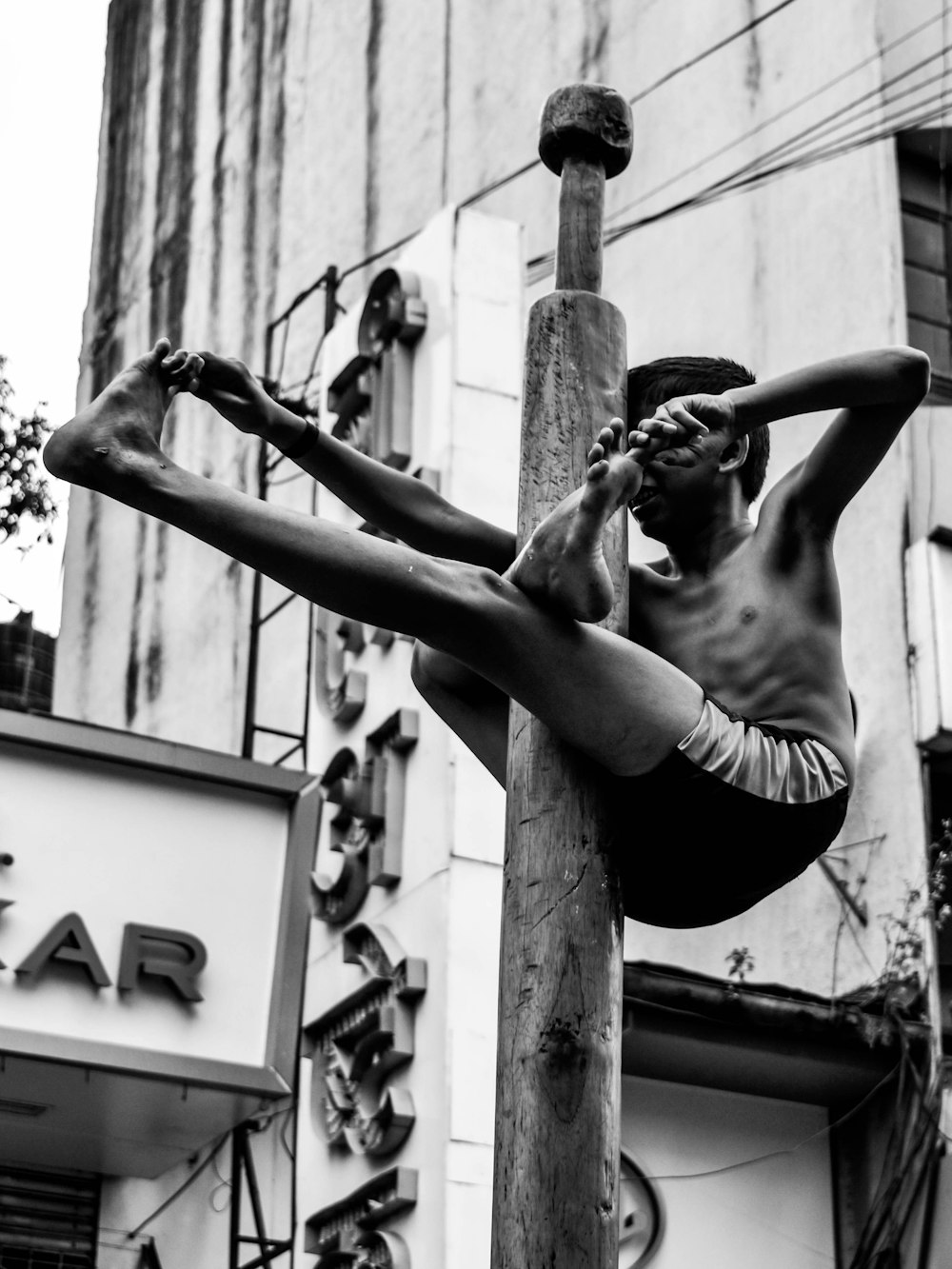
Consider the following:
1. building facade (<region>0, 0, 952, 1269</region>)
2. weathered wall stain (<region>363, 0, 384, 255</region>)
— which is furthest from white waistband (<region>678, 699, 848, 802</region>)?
weathered wall stain (<region>363, 0, 384, 255</region>)

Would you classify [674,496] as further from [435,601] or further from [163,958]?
[163,958]

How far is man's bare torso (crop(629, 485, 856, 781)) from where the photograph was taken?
13.8ft

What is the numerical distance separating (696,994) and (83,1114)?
2.96m

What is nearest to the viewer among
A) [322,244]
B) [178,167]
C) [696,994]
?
[696,994]

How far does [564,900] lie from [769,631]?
2.44 ft

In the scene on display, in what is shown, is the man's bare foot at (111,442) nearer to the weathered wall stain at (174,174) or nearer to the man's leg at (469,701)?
the man's leg at (469,701)

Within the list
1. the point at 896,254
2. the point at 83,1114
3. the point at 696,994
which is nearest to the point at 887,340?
the point at 896,254

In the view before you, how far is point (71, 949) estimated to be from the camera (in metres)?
9.72

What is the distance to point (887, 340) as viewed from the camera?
11078mm

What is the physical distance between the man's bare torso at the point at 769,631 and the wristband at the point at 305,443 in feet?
2.39

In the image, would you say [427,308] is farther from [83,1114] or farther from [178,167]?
[178,167]

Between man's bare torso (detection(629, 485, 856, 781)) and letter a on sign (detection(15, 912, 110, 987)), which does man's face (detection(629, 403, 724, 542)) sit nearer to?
man's bare torso (detection(629, 485, 856, 781))

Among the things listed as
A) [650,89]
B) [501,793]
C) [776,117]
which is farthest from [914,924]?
[650,89]

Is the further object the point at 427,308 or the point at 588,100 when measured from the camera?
the point at 427,308
